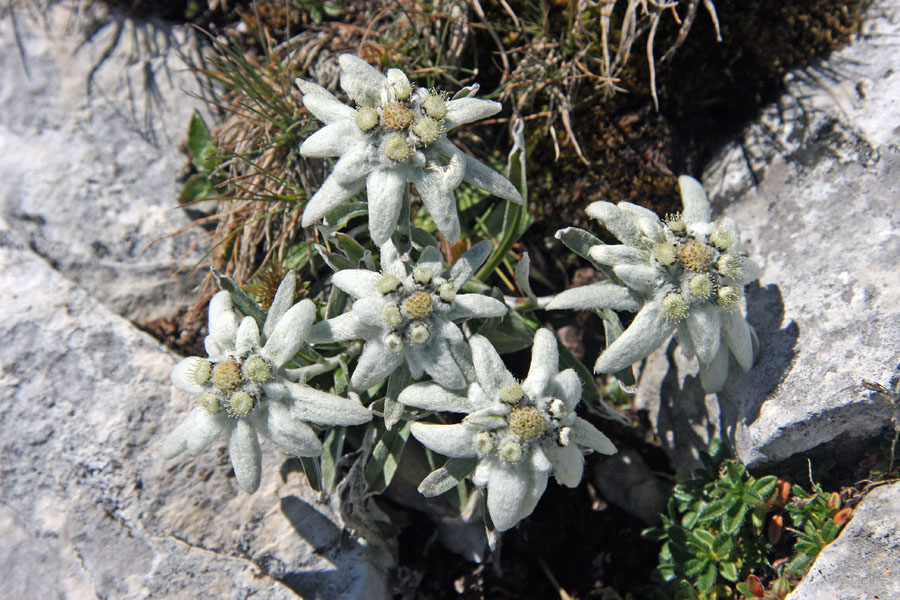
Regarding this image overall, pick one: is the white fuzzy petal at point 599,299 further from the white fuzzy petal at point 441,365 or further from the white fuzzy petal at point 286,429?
the white fuzzy petal at point 286,429

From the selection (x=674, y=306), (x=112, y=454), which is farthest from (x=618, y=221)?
(x=112, y=454)

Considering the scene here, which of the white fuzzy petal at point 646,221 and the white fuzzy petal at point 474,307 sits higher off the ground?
the white fuzzy petal at point 646,221

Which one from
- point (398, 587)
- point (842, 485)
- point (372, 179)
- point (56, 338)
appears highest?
point (372, 179)

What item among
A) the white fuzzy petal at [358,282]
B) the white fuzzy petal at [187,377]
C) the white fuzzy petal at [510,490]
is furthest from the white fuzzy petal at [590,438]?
the white fuzzy petal at [187,377]

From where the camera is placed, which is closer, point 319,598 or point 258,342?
point 258,342

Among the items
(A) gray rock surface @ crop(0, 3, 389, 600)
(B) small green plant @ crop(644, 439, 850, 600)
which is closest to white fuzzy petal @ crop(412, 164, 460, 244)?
(A) gray rock surface @ crop(0, 3, 389, 600)

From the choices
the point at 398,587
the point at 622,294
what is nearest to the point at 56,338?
the point at 398,587

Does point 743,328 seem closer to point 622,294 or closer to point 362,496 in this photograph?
point 622,294
